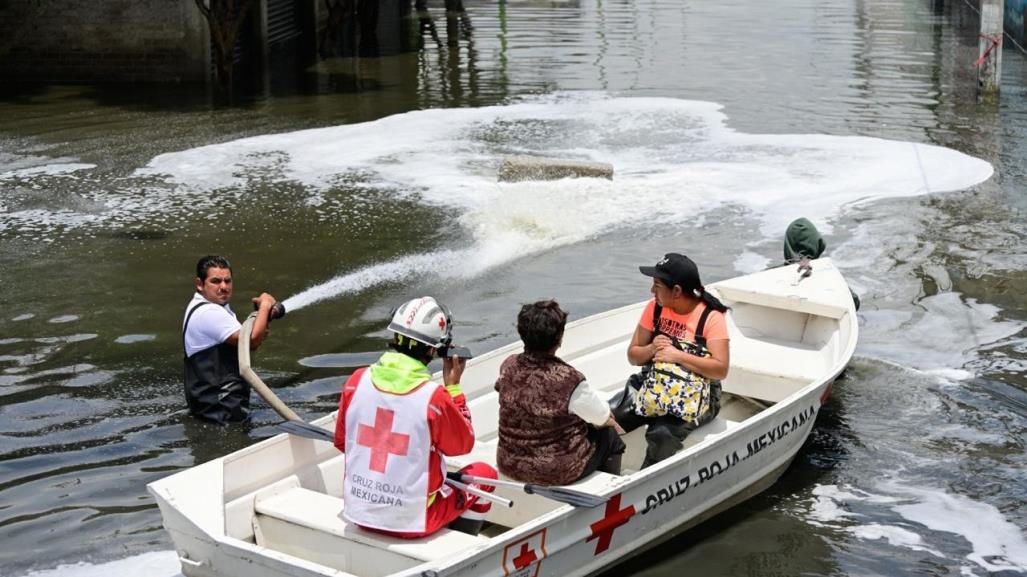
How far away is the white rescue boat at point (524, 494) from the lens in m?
6.44

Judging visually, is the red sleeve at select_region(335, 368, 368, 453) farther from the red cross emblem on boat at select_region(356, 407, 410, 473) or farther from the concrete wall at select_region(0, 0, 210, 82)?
the concrete wall at select_region(0, 0, 210, 82)

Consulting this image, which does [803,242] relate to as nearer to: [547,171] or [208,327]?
[208,327]

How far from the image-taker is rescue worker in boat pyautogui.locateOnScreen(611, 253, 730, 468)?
7.77 metres

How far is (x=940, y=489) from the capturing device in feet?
28.3

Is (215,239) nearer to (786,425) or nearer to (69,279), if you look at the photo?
(69,279)

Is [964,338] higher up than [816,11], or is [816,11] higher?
[816,11]

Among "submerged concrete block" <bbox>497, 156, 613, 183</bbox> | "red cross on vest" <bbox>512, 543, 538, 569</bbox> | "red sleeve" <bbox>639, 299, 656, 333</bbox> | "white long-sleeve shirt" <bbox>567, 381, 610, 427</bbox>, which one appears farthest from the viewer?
"submerged concrete block" <bbox>497, 156, 613, 183</bbox>

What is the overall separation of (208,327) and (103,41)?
17.2 meters

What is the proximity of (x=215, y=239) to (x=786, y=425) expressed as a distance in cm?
785

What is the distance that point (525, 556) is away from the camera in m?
6.61

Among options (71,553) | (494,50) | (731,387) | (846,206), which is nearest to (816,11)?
(494,50)

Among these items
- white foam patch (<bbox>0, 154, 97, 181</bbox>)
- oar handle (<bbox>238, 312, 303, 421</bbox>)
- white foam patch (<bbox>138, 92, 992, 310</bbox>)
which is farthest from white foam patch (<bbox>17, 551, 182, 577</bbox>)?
white foam patch (<bbox>0, 154, 97, 181</bbox>)

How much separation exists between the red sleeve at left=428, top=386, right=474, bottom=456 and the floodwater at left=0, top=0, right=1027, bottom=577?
180 cm

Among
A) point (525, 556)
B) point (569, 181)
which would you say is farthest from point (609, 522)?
point (569, 181)
